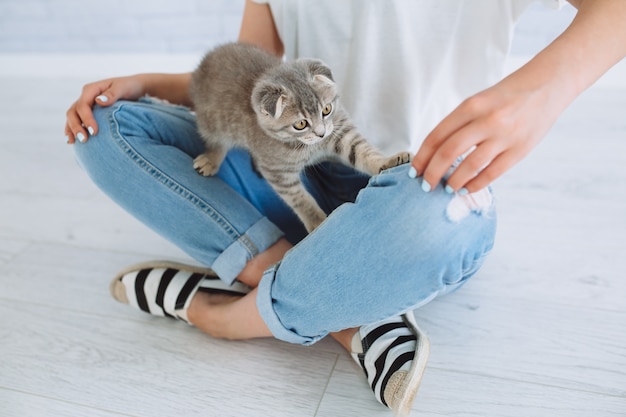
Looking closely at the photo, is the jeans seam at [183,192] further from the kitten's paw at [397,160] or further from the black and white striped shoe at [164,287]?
the kitten's paw at [397,160]

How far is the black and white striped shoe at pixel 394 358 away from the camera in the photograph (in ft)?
2.98

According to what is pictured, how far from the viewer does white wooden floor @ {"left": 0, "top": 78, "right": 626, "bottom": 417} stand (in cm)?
98

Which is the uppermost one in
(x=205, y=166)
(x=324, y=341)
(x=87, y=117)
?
(x=87, y=117)

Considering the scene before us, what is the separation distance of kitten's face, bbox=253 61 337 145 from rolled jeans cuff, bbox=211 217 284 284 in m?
0.19

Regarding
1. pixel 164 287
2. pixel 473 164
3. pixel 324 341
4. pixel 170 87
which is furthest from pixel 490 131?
pixel 170 87

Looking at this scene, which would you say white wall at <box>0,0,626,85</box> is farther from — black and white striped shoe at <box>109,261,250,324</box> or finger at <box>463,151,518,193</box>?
finger at <box>463,151,518,193</box>

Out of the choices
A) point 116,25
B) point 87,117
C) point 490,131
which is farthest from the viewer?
point 116,25

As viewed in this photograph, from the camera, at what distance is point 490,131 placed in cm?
69

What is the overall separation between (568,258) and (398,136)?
50cm

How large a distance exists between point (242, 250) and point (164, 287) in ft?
0.71

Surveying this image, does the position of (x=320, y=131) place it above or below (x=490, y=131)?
below

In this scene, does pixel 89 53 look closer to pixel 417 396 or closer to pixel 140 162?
pixel 140 162

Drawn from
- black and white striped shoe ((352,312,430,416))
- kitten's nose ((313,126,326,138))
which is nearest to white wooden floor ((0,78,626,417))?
black and white striped shoe ((352,312,430,416))

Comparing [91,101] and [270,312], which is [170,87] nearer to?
[91,101]
